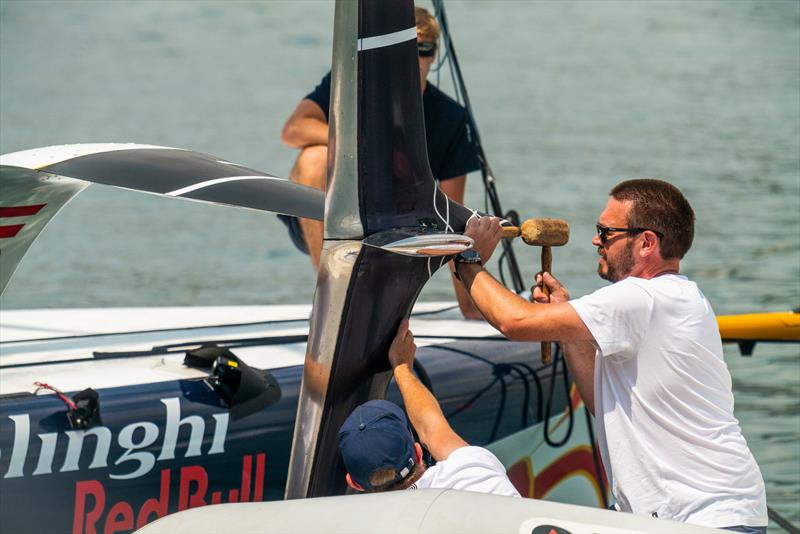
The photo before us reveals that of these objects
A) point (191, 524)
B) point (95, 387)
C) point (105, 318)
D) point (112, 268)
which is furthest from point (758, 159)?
point (191, 524)

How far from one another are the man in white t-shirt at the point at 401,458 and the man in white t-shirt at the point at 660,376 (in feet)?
1.04

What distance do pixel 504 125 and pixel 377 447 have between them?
14.3 m

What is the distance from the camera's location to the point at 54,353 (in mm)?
3916

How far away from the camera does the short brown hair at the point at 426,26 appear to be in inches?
168

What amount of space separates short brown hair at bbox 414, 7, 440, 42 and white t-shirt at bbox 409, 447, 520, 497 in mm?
2165

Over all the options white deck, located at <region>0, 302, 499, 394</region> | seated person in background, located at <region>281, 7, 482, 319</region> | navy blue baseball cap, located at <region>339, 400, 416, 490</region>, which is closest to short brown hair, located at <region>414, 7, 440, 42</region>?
seated person in background, located at <region>281, 7, 482, 319</region>

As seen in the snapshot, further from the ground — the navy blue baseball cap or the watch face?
the watch face

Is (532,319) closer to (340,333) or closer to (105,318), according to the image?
(340,333)

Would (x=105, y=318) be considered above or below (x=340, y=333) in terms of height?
below

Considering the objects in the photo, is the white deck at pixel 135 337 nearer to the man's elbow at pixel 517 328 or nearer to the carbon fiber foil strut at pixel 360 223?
the carbon fiber foil strut at pixel 360 223

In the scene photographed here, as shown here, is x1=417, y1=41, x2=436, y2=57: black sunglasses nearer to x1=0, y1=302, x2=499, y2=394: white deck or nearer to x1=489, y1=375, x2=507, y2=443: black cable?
x1=0, y1=302, x2=499, y2=394: white deck

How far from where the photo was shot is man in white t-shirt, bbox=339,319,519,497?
7.59 ft

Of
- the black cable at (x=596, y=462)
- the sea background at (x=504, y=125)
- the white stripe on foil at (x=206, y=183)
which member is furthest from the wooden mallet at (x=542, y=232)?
the sea background at (x=504, y=125)

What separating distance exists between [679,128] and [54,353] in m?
13.5
